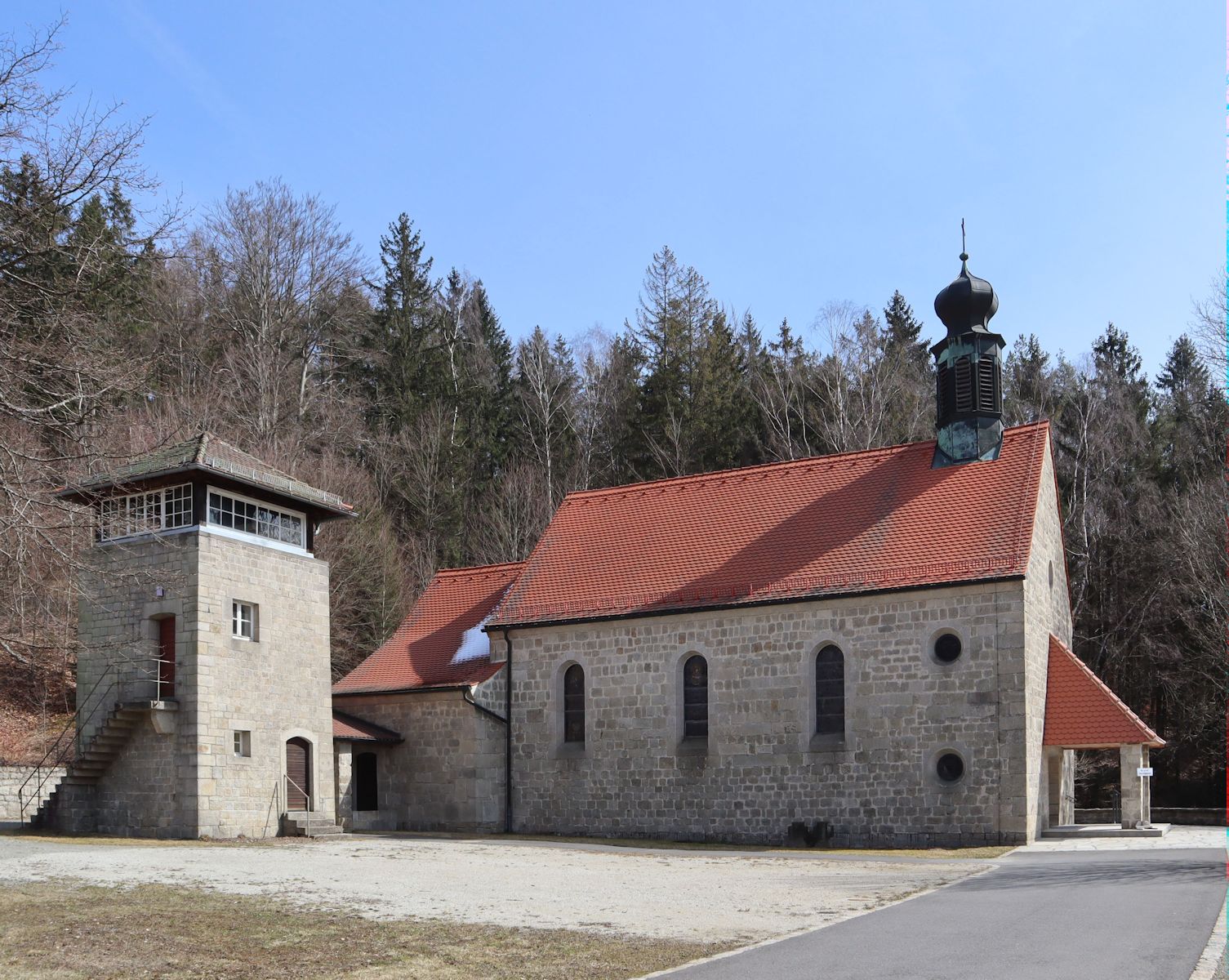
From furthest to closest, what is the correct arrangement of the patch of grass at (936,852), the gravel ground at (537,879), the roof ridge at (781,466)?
the roof ridge at (781,466)
the patch of grass at (936,852)
the gravel ground at (537,879)

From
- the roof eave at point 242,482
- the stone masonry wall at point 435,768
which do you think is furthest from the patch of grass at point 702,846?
the roof eave at point 242,482

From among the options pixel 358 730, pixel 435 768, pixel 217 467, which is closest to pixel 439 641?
pixel 358 730

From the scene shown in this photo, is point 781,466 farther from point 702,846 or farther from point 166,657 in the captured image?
point 166,657

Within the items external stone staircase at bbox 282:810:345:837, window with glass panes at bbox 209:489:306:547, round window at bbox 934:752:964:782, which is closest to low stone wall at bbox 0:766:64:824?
external stone staircase at bbox 282:810:345:837

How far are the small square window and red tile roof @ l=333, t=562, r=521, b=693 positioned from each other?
469 cm

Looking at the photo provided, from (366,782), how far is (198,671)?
6835 millimetres

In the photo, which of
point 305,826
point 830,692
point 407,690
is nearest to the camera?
point 305,826

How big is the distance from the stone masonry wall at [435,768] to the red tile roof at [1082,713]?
1161 centimetres

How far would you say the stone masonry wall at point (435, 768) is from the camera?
93.1 ft

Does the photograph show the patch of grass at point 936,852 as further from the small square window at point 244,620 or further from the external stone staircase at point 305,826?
the small square window at point 244,620

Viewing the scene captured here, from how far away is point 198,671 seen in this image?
23891 millimetres

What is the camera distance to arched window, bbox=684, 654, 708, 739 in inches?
1064

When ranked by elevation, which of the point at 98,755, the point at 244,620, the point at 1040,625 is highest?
the point at 244,620

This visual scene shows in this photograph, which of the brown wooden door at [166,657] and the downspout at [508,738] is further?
the downspout at [508,738]
